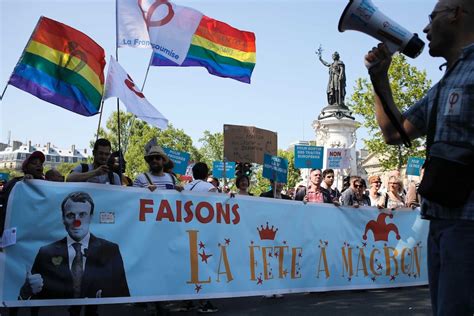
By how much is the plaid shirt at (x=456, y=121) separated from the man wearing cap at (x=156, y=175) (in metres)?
4.57

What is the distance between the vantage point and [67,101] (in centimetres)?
686

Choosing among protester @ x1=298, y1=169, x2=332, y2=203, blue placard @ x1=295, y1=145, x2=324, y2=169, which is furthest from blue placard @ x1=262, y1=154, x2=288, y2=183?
Answer: blue placard @ x1=295, y1=145, x2=324, y2=169

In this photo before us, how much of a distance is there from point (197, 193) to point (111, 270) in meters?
1.38

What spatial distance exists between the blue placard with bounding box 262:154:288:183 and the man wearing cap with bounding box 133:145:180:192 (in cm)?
327

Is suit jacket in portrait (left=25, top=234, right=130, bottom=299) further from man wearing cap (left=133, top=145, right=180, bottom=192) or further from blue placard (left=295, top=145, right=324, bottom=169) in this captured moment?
blue placard (left=295, top=145, right=324, bottom=169)

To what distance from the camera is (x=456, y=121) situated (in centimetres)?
238

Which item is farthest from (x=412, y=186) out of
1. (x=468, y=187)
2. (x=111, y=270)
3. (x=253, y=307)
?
(x=468, y=187)

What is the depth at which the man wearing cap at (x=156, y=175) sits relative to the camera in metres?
6.74

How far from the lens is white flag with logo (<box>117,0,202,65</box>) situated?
8.33m

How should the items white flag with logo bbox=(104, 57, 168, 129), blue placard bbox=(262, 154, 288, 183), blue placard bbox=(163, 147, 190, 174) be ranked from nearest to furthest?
1. white flag with logo bbox=(104, 57, 168, 129)
2. blue placard bbox=(262, 154, 288, 183)
3. blue placard bbox=(163, 147, 190, 174)

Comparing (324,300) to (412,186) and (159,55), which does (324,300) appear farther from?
(159,55)

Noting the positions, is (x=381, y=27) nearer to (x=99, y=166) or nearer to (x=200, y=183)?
(x=99, y=166)

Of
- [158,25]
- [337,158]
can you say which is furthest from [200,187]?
[337,158]

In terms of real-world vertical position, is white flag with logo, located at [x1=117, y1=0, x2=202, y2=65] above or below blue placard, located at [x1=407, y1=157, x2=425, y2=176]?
above
